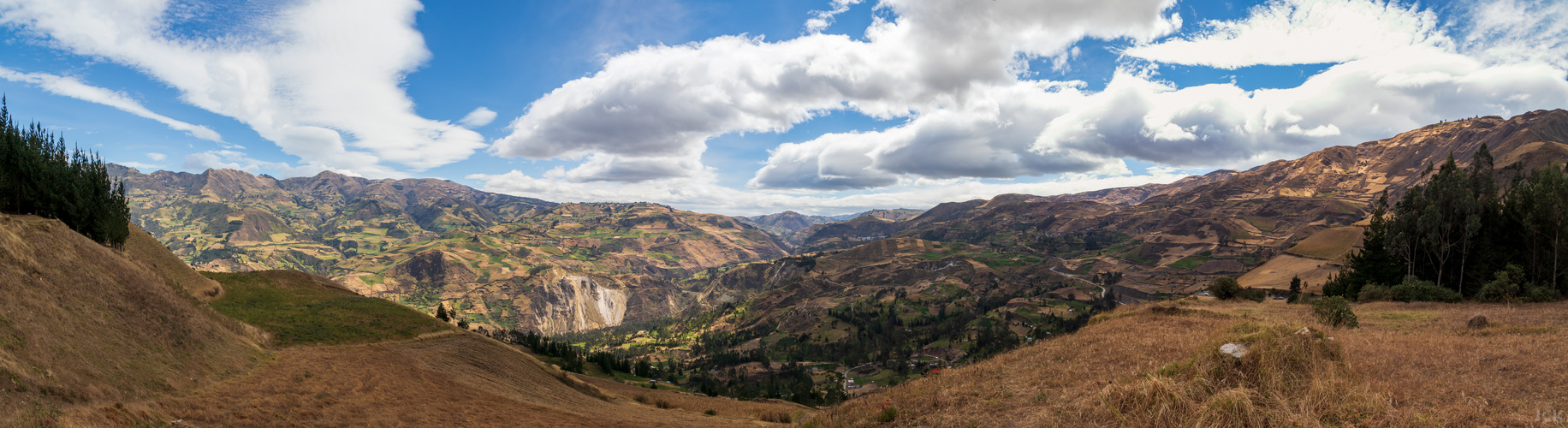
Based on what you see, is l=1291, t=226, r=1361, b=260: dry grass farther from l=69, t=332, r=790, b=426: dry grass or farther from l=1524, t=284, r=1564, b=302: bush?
l=69, t=332, r=790, b=426: dry grass

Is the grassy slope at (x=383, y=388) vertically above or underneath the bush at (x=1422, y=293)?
underneath

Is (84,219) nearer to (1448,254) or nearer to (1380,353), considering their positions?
(1380,353)

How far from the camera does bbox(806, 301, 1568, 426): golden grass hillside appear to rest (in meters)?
9.43

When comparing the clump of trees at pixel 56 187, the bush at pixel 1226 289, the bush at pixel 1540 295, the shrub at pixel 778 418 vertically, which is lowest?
the shrub at pixel 778 418

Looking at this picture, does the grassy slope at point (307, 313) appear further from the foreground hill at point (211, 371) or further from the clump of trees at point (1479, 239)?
the clump of trees at point (1479, 239)

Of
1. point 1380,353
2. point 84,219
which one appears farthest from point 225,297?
point 1380,353

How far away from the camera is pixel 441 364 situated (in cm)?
3394

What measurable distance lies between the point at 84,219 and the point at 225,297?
1113 centimetres

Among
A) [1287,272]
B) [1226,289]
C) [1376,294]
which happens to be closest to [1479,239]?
[1376,294]

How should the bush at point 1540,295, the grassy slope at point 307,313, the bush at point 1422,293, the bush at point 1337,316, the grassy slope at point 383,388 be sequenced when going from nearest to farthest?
1. the grassy slope at point 383,388
2. the bush at point 1337,316
3. the bush at point 1540,295
4. the bush at point 1422,293
5. the grassy slope at point 307,313

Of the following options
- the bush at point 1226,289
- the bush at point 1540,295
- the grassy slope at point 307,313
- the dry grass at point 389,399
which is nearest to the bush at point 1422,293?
A: the bush at point 1540,295

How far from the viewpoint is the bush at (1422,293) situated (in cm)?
3534

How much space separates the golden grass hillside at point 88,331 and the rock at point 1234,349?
2848 cm

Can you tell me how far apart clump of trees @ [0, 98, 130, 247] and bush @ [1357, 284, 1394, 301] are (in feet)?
311
